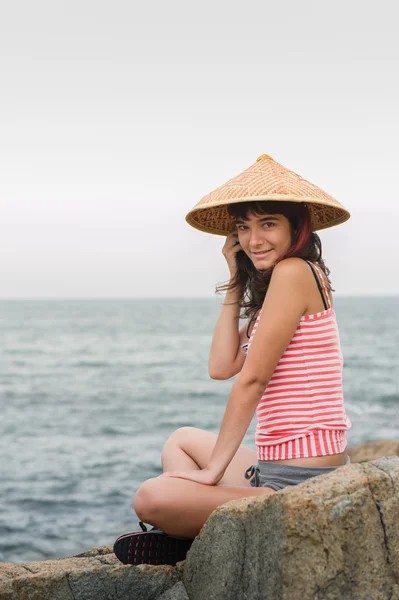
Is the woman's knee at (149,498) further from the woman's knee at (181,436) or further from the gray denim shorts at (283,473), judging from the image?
the woman's knee at (181,436)

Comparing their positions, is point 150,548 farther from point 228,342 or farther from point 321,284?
point 321,284

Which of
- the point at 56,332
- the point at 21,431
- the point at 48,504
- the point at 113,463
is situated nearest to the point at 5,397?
the point at 21,431

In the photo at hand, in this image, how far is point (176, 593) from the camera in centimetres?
299

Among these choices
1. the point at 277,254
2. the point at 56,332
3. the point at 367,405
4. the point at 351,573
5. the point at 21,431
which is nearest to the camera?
the point at 351,573

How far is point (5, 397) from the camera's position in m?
21.7

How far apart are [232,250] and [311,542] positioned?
1859 mm

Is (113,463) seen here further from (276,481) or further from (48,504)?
(276,481)

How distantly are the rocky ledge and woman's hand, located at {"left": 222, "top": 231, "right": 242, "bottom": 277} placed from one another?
1499 millimetres

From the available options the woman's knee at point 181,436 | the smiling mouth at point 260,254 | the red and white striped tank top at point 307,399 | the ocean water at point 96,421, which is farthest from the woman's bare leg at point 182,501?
the ocean water at point 96,421

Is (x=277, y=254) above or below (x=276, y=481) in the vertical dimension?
above

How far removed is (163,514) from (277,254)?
1.32 metres

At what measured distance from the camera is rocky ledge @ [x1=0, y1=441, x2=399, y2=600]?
95.6 inches

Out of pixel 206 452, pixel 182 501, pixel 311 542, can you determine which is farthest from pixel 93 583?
pixel 311 542

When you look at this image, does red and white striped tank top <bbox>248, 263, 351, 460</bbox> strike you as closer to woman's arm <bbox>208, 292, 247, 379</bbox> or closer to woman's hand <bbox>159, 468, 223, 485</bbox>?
woman's hand <bbox>159, 468, 223, 485</bbox>
